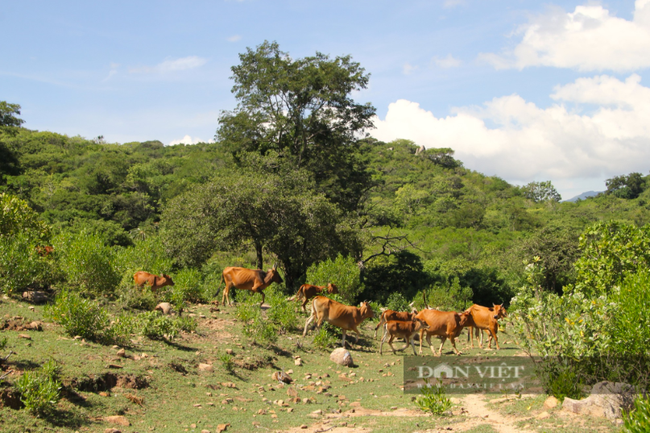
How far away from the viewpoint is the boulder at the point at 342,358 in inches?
425

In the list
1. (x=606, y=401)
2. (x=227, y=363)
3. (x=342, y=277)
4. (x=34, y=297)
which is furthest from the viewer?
(x=342, y=277)

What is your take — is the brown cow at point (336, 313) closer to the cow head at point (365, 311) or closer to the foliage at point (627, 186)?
the cow head at point (365, 311)

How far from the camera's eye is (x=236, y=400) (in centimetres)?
783

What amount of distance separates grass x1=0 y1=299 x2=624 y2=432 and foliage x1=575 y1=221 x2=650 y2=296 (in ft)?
11.6

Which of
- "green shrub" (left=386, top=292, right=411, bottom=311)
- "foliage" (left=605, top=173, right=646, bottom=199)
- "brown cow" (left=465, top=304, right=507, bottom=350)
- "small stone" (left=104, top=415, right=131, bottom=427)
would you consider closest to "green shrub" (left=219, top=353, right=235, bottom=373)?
"small stone" (left=104, top=415, right=131, bottom=427)

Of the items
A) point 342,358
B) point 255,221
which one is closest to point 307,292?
point 342,358

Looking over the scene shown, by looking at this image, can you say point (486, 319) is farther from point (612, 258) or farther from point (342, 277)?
point (612, 258)

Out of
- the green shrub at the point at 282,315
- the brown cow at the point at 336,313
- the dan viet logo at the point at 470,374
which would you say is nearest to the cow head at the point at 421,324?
the dan viet logo at the point at 470,374

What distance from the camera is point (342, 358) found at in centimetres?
1084

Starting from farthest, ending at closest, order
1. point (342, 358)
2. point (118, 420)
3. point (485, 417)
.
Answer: point (342, 358) → point (485, 417) → point (118, 420)

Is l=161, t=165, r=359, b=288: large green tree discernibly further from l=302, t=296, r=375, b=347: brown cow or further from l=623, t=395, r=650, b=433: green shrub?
l=623, t=395, r=650, b=433: green shrub

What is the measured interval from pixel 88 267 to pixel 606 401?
10605 millimetres

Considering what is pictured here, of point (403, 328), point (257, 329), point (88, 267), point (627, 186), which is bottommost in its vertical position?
point (403, 328)

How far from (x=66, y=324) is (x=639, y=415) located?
27.3 ft
